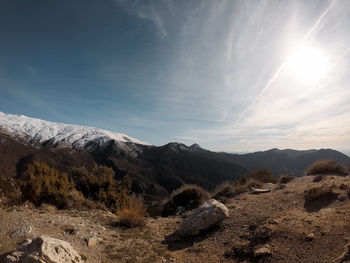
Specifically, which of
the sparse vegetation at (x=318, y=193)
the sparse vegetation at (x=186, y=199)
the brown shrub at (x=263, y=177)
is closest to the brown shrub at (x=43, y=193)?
the sparse vegetation at (x=186, y=199)

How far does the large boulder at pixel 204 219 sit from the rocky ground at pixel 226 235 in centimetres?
21

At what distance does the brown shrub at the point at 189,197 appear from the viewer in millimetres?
12984

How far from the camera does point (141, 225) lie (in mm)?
8602

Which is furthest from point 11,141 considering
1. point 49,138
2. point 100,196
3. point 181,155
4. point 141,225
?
point 141,225

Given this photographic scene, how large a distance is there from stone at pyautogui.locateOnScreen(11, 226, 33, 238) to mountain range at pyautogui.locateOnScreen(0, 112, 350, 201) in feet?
236

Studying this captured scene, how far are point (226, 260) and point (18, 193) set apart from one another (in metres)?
11.1

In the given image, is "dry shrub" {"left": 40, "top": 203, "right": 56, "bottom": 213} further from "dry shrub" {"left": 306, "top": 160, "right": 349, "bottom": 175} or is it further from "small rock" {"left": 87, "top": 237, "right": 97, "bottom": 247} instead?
"dry shrub" {"left": 306, "top": 160, "right": 349, "bottom": 175}

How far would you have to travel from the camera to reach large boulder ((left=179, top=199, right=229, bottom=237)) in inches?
294

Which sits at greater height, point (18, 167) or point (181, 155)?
point (181, 155)

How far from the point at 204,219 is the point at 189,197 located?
20.0ft

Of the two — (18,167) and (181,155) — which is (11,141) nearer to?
(18,167)

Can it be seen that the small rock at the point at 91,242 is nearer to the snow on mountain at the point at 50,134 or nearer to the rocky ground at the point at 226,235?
the rocky ground at the point at 226,235

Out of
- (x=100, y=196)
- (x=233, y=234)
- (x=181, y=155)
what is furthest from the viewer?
(x=181, y=155)

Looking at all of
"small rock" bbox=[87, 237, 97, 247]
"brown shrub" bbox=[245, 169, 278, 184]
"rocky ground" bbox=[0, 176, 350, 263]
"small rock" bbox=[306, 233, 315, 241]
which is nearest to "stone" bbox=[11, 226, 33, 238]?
"rocky ground" bbox=[0, 176, 350, 263]
